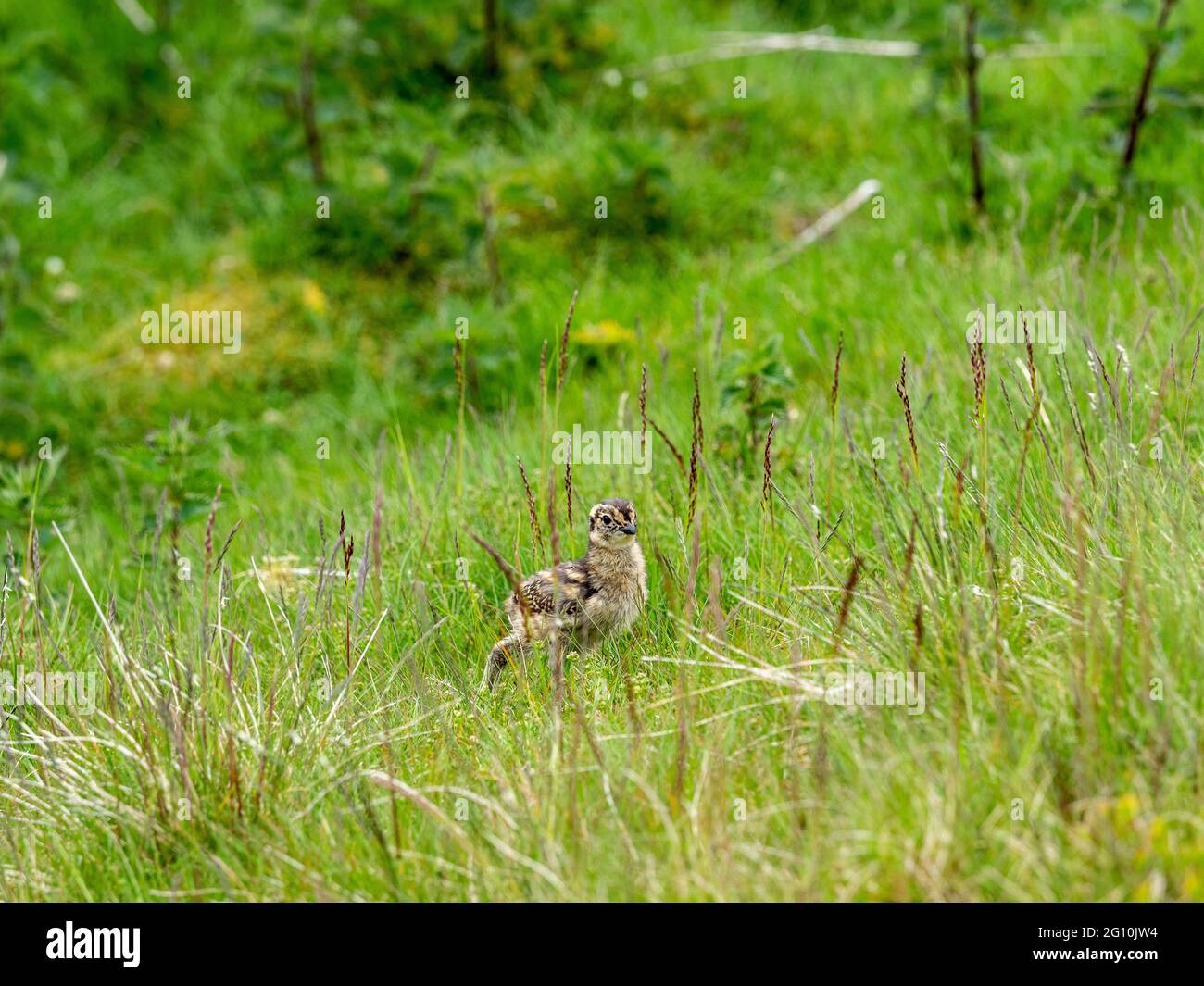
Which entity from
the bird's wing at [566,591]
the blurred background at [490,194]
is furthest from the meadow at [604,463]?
the bird's wing at [566,591]

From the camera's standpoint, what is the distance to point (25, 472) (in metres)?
6.24

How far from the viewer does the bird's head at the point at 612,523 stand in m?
5.11

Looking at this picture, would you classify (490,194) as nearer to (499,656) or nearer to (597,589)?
(597,589)

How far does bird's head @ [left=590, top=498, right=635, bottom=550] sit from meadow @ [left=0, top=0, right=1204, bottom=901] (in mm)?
109

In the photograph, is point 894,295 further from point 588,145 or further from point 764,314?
point 588,145

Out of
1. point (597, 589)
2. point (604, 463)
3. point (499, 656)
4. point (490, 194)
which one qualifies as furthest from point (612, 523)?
point (490, 194)

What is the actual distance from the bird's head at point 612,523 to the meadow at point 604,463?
4.3 inches

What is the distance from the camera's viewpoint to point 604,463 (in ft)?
19.4

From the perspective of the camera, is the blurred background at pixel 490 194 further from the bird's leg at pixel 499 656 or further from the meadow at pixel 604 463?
the bird's leg at pixel 499 656

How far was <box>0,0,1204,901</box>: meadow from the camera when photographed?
3506 millimetres

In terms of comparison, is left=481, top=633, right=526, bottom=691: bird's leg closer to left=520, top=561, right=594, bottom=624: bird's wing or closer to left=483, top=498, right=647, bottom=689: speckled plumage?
left=483, top=498, right=647, bottom=689: speckled plumage

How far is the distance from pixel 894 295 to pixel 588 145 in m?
2.68

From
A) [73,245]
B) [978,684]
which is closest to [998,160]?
[978,684]

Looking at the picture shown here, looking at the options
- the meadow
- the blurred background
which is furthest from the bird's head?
the blurred background
